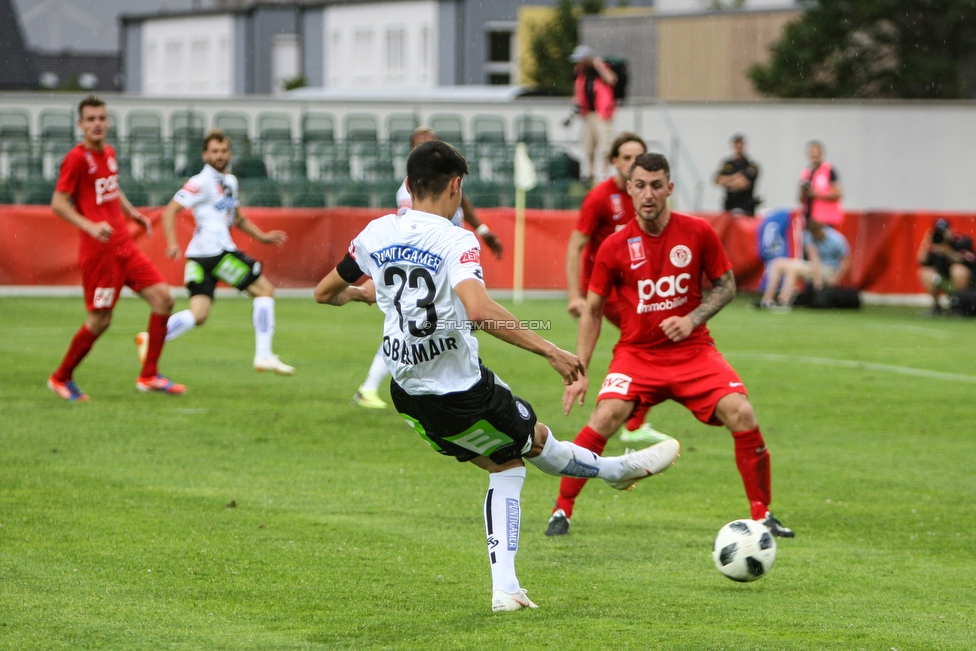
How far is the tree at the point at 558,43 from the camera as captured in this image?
182 feet

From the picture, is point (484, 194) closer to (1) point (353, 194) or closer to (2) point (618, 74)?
(1) point (353, 194)

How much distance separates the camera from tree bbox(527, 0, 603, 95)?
55625mm

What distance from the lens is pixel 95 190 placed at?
10672 millimetres

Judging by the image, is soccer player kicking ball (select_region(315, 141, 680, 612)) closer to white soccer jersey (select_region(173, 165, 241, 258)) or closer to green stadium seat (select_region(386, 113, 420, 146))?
white soccer jersey (select_region(173, 165, 241, 258))

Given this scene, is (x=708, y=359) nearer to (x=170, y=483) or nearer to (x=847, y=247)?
(x=170, y=483)

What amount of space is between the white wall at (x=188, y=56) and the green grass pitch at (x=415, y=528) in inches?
2413

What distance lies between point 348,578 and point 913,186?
25195 millimetres

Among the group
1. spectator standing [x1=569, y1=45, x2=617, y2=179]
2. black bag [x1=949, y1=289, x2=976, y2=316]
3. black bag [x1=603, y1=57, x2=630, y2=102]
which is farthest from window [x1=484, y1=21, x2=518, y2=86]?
black bag [x1=949, y1=289, x2=976, y2=316]

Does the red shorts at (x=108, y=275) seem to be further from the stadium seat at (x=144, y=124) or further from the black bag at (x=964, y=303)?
the stadium seat at (x=144, y=124)

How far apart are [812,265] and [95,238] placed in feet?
45.8

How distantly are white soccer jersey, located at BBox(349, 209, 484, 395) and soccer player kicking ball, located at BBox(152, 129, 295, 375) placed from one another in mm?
6637


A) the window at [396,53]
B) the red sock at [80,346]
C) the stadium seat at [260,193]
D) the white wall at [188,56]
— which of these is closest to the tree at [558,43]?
the window at [396,53]

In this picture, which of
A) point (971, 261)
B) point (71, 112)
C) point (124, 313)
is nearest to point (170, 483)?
point (124, 313)

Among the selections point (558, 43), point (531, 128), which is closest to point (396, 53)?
point (558, 43)
